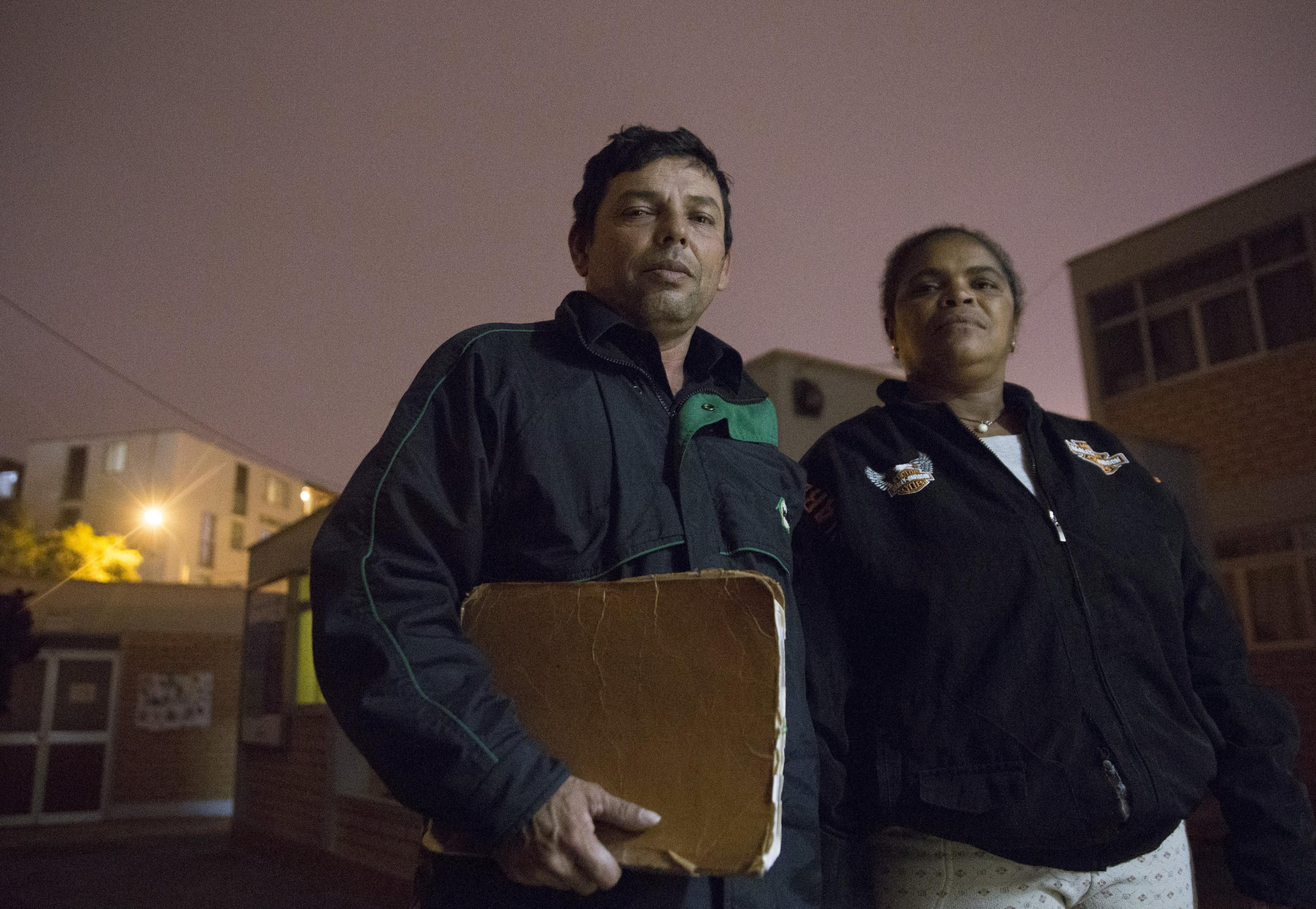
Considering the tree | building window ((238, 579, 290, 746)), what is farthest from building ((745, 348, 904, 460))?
Result: the tree

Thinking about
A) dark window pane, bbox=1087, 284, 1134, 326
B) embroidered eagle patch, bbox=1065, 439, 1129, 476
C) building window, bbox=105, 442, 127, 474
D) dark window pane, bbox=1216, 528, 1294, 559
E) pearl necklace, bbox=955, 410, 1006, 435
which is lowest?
embroidered eagle patch, bbox=1065, 439, 1129, 476

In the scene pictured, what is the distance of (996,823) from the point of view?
155 centimetres

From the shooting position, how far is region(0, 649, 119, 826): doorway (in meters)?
16.4

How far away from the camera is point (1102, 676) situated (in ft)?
5.39

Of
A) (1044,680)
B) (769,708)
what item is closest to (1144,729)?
(1044,680)

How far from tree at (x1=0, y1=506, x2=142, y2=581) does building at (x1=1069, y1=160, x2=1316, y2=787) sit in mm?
36853

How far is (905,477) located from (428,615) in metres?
1.05

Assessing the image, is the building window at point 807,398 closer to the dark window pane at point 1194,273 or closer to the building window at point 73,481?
the dark window pane at point 1194,273

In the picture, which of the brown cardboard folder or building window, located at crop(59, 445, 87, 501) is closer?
the brown cardboard folder

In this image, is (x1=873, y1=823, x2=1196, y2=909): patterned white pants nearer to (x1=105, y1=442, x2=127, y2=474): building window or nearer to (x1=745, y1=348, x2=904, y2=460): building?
(x1=745, y1=348, x2=904, y2=460): building


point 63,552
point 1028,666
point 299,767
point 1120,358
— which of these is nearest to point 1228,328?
point 1120,358

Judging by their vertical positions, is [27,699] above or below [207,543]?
below

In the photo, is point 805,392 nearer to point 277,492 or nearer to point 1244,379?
point 1244,379

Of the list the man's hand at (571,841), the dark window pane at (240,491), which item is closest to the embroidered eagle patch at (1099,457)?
the man's hand at (571,841)
